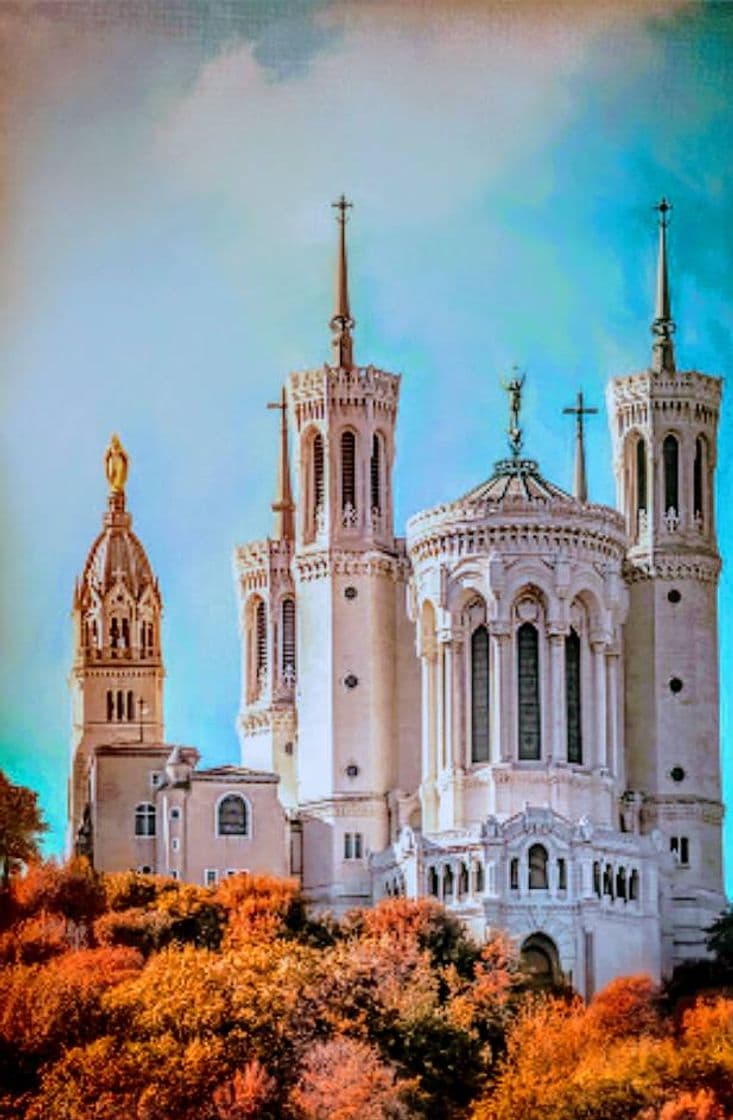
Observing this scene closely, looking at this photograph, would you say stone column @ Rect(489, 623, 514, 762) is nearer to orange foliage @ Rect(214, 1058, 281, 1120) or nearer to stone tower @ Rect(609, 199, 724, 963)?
stone tower @ Rect(609, 199, 724, 963)

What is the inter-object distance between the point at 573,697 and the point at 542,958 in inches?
119

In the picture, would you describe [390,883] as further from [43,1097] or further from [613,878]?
[43,1097]

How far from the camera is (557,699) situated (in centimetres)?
3856

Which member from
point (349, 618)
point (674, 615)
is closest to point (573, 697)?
point (674, 615)

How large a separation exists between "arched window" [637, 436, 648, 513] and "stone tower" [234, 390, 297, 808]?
3.69 metres

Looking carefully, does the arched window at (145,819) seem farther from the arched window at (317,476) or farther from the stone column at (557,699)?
the stone column at (557,699)

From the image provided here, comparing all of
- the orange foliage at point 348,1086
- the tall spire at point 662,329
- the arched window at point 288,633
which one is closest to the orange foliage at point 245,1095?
the orange foliage at point 348,1086

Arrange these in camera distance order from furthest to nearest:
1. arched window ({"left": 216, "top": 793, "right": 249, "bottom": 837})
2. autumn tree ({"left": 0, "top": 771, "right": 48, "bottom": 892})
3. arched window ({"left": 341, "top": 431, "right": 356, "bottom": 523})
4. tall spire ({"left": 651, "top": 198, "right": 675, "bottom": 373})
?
arched window ({"left": 341, "top": 431, "right": 356, "bottom": 523}) → arched window ({"left": 216, "top": 793, "right": 249, "bottom": 837}) → tall spire ({"left": 651, "top": 198, "right": 675, "bottom": 373}) → autumn tree ({"left": 0, "top": 771, "right": 48, "bottom": 892})

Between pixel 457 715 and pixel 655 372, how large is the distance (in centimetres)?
407

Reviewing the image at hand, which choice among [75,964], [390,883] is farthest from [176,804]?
[75,964]

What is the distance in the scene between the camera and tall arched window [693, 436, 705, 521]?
131 feet

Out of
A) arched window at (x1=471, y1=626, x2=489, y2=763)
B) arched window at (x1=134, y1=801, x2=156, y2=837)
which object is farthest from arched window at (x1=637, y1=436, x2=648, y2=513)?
arched window at (x1=134, y1=801, x2=156, y2=837)

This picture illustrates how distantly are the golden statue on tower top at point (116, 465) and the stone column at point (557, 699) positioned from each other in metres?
5.10

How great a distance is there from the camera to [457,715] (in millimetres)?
38625
